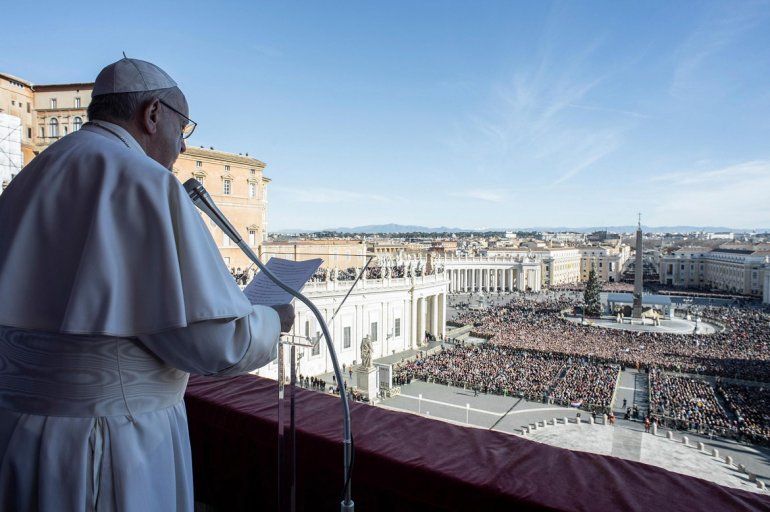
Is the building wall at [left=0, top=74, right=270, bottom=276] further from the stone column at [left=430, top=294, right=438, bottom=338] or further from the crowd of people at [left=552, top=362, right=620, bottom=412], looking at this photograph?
the crowd of people at [left=552, top=362, right=620, bottom=412]

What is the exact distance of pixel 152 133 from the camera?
1727mm

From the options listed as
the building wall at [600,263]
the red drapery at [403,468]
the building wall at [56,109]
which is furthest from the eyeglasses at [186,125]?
the building wall at [600,263]

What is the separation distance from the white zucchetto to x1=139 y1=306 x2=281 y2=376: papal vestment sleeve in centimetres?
84

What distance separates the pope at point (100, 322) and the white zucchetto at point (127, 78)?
0.31m

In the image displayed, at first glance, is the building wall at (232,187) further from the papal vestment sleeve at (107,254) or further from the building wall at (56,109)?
the papal vestment sleeve at (107,254)

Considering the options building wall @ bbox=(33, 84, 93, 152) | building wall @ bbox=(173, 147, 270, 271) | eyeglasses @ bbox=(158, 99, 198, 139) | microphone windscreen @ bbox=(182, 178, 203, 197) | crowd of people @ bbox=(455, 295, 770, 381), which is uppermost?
building wall @ bbox=(33, 84, 93, 152)

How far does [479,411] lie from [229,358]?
20.9m

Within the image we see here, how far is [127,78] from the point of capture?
165 centimetres

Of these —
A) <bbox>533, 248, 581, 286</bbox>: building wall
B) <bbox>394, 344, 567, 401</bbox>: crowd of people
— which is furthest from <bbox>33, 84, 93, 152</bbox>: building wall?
<bbox>533, 248, 581, 286</bbox>: building wall

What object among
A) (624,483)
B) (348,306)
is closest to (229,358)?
(624,483)

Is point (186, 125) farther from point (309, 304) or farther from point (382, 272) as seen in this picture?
point (382, 272)

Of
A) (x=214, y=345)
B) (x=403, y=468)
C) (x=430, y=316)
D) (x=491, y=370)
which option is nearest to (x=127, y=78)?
(x=214, y=345)

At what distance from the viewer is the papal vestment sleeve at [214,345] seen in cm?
135

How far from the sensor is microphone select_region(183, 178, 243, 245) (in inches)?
70.9
